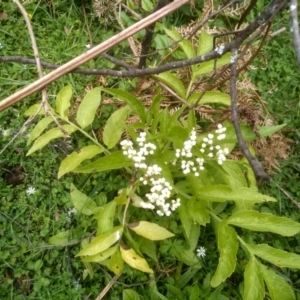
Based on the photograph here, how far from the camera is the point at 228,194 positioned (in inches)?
65.2

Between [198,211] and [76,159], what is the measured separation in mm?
562

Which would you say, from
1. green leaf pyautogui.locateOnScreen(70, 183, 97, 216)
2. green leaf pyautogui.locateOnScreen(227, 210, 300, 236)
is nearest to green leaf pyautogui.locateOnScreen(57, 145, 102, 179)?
green leaf pyautogui.locateOnScreen(70, 183, 97, 216)

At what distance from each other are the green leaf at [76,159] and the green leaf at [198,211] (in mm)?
460

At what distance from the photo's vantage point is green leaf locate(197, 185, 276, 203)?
64.3 inches

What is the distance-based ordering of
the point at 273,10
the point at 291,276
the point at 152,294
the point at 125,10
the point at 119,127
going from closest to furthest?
the point at 273,10 → the point at 119,127 → the point at 152,294 → the point at 291,276 → the point at 125,10

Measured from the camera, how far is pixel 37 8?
9.00 feet

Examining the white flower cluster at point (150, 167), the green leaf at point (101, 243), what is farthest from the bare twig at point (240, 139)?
the green leaf at point (101, 243)

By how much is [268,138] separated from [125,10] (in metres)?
1.06

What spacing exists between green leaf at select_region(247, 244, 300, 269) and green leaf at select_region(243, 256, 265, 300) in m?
0.04

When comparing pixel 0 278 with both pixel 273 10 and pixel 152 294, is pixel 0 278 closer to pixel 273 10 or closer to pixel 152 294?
pixel 152 294

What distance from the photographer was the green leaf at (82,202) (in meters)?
2.22

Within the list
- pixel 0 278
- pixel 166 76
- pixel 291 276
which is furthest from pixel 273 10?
pixel 0 278

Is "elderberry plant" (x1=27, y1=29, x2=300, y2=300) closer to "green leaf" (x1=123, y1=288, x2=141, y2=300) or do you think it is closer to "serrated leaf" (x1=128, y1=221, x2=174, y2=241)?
"serrated leaf" (x1=128, y1=221, x2=174, y2=241)

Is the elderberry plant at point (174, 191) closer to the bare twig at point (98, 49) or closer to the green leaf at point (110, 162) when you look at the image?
the green leaf at point (110, 162)
